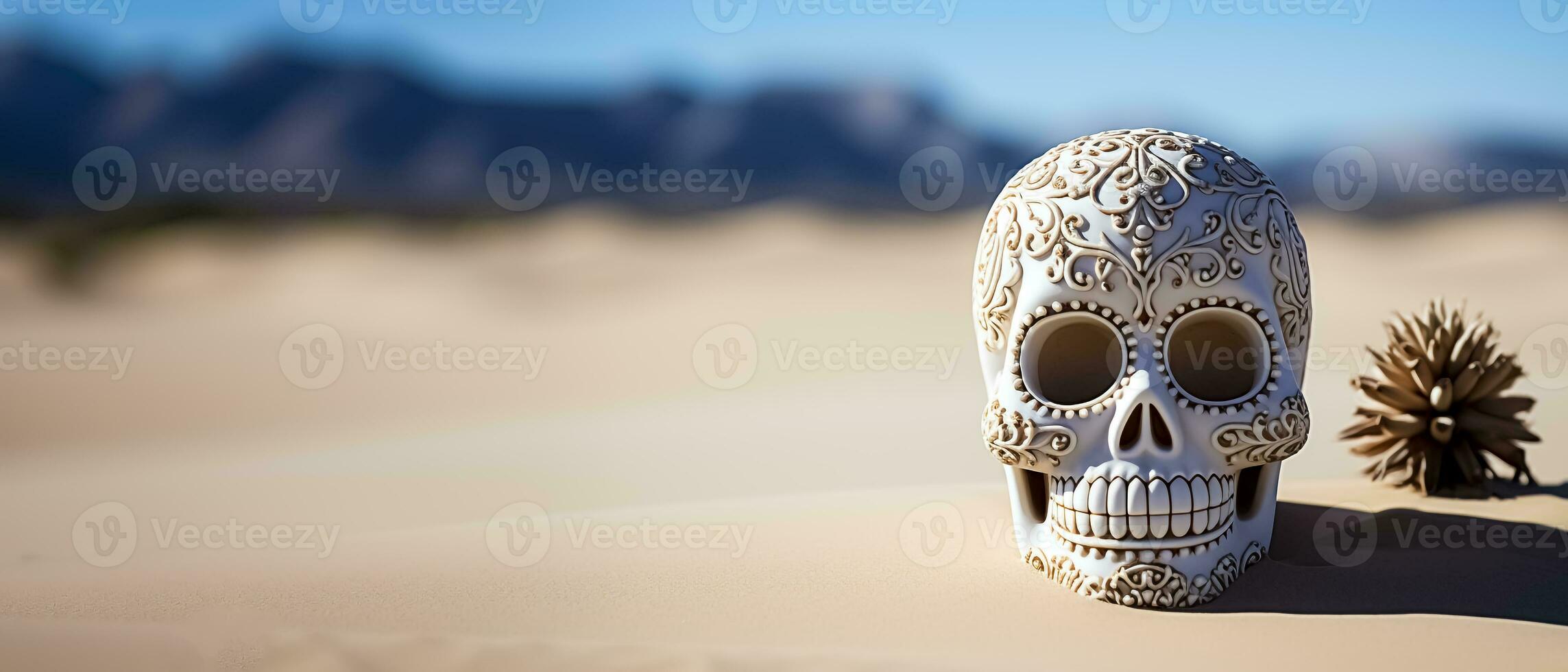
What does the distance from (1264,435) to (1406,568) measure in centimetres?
93

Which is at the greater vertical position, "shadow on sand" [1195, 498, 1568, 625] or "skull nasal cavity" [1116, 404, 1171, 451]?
"skull nasal cavity" [1116, 404, 1171, 451]

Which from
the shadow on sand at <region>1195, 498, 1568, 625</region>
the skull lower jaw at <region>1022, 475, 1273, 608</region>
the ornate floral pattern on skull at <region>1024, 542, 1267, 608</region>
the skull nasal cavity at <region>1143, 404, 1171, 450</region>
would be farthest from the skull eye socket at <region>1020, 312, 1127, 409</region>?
the shadow on sand at <region>1195, 498, 1568, 625</region>

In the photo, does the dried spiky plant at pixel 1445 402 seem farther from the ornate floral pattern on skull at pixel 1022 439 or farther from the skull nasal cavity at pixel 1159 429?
the ornate floral pattern on skull at pixel 1022 439

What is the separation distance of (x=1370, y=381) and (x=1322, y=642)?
6.97 ft

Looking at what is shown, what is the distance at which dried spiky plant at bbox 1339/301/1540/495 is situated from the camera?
446 cm

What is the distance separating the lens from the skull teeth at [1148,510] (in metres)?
3.19

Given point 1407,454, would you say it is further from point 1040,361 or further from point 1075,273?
point 1075,273

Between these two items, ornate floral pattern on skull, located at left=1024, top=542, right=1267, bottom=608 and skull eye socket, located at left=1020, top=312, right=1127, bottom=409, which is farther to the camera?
skull eye socket, located at left=1020, top=312, right=1127, bottom=409

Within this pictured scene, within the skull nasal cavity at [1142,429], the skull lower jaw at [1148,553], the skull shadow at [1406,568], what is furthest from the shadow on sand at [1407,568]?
the skull nasal cavity at [1142,429]

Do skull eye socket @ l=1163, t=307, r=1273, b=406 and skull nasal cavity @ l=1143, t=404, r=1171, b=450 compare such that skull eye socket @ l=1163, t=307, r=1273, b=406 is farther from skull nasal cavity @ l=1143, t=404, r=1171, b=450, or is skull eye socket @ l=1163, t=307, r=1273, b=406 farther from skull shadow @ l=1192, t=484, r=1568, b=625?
skull shadow @ l=1192, t=484, r=1568, b=625

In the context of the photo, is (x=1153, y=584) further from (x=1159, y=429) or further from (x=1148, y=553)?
(x=1159, y=429)

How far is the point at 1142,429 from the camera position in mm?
3215

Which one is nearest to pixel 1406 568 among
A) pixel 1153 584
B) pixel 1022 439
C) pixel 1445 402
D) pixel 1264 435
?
pixel 1264 435

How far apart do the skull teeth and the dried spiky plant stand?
1831 millimetres
